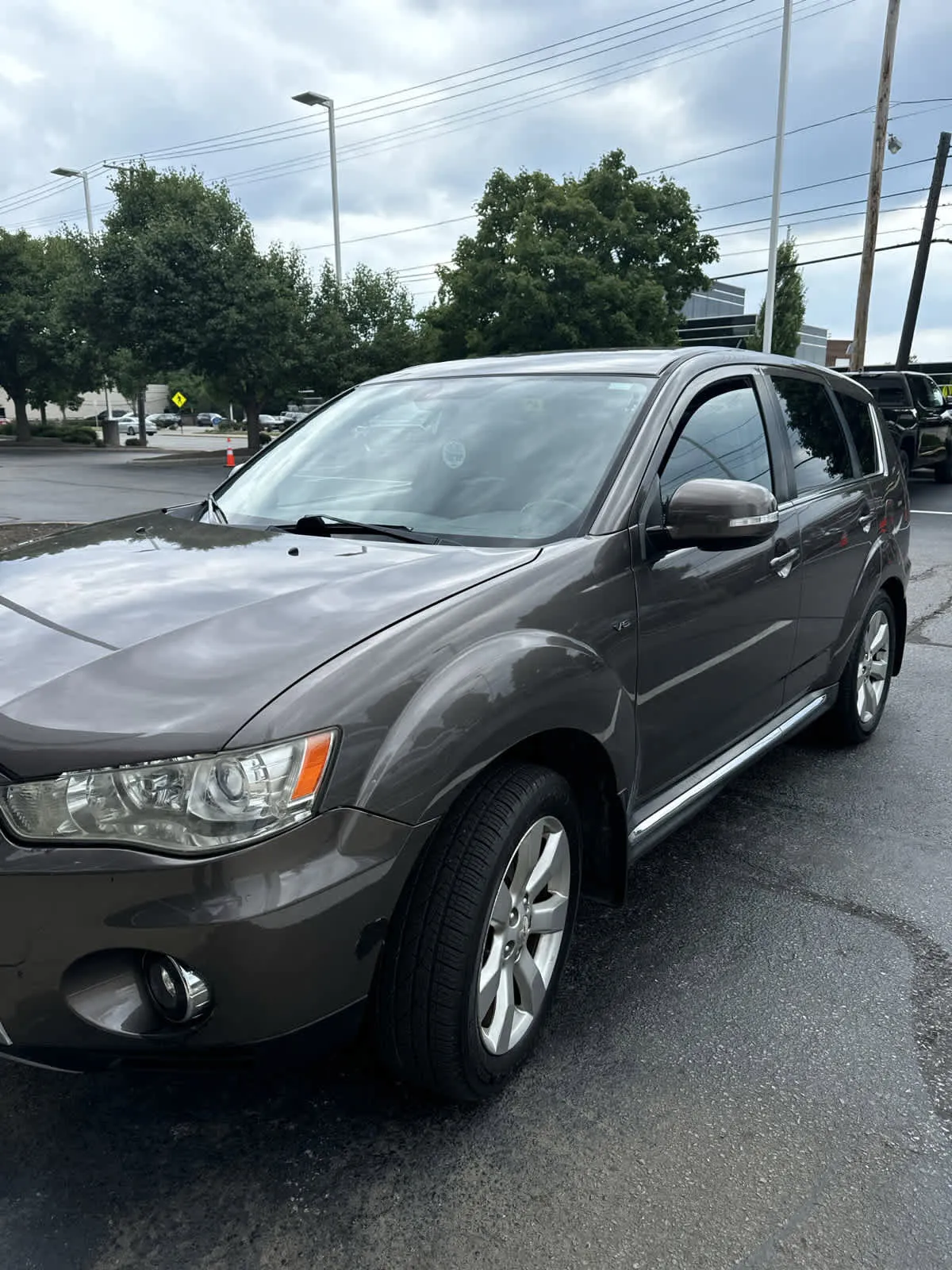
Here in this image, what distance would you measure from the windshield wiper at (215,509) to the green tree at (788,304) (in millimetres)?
39388

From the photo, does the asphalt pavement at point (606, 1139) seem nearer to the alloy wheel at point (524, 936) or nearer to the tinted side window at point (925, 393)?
the alloy wheel at point (524, 936)

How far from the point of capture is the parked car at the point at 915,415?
1494cm

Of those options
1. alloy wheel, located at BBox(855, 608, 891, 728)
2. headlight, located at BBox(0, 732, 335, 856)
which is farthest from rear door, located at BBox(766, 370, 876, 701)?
headlight, located at BBox(0, 732, 335, 856)

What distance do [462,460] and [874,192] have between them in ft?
83.7

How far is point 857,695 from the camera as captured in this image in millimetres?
4441

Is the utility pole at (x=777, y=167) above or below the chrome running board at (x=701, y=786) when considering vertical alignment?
above

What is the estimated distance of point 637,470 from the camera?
9.00 ft

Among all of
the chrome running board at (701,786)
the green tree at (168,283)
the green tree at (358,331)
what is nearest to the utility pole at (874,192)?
the green tree at (358,331)

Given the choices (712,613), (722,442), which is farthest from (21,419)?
(712,613)

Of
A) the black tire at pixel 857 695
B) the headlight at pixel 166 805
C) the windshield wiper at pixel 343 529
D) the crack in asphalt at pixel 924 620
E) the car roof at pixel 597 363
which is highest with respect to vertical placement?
the car roof at pixel 597 363

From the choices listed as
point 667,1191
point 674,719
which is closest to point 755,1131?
point 667,1191

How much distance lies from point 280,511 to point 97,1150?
1828 mm

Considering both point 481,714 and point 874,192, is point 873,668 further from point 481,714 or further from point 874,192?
point 874,192

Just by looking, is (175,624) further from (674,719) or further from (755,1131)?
(755,1131)
